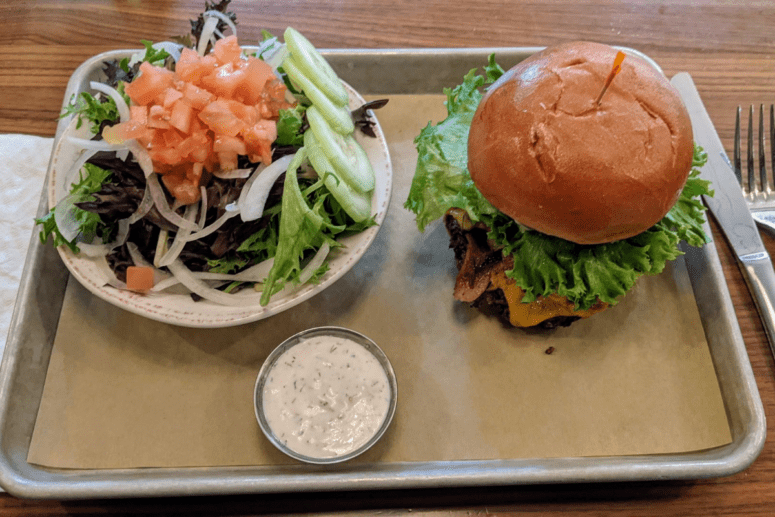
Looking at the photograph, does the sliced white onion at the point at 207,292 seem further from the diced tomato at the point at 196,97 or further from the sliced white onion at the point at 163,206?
the diced tomato at the point at 196,97

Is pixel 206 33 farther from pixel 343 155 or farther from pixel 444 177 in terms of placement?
pixel 444 177

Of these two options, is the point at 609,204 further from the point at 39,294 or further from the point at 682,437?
the point at 39,294

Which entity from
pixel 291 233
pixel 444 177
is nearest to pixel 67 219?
pixel 291 233

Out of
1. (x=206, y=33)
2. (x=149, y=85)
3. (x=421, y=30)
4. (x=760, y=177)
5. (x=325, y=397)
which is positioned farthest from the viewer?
(x=421, y=30)

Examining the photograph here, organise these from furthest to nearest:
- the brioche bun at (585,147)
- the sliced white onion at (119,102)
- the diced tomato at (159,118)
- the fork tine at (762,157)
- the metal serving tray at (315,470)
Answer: the fork tine at (762,157), the sliced white onion at (119,102), the diced tomato at (159,118), the metal serving tray at (315,470), the brioche bun at (585,147)

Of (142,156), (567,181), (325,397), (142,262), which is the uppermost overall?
(567,181)

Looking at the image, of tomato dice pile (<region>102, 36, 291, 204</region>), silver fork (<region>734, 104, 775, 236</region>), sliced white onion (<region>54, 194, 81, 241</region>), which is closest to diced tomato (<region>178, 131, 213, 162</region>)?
tomato dice pile (<region>102, 36, 291, 204</region>)

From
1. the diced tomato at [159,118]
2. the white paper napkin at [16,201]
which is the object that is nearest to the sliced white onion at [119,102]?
the diced tomato at [159,118]
